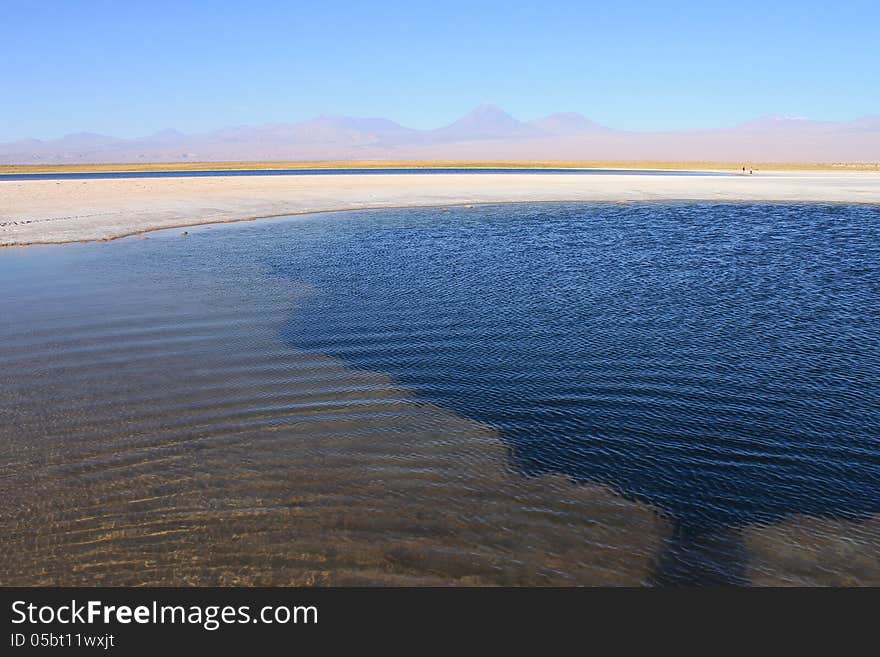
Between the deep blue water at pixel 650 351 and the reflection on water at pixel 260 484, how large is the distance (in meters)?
0.79

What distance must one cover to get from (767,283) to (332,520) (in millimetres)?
16058

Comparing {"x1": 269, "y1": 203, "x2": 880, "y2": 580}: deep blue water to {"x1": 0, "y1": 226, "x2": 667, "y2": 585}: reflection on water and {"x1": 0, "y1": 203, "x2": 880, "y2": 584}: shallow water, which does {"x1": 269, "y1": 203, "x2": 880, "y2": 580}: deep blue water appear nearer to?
{"x1": 0, "y1": 203, "x2": 880, "y2": 584}: shallow water

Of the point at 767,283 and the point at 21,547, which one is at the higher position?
the point at 767,283

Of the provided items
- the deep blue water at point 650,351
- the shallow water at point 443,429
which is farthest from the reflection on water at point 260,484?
the deep blue water at point 650,351

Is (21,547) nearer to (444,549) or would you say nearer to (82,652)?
(82,652)

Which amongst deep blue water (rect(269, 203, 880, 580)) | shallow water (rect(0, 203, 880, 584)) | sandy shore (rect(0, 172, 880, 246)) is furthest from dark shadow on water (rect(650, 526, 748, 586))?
sandy shore (rect(0, 172, 880, 246))

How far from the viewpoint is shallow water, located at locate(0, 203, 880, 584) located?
260 inches

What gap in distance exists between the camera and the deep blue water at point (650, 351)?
8.12 metres

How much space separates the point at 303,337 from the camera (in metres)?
13.8

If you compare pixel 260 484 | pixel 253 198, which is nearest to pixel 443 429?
pixel 260 484

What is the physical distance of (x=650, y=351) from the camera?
12461 millimetres

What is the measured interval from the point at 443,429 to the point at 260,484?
9.01 feet

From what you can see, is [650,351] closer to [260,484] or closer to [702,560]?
[702,560]

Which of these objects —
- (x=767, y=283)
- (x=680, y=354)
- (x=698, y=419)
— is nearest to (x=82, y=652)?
(x=698, y=419)
